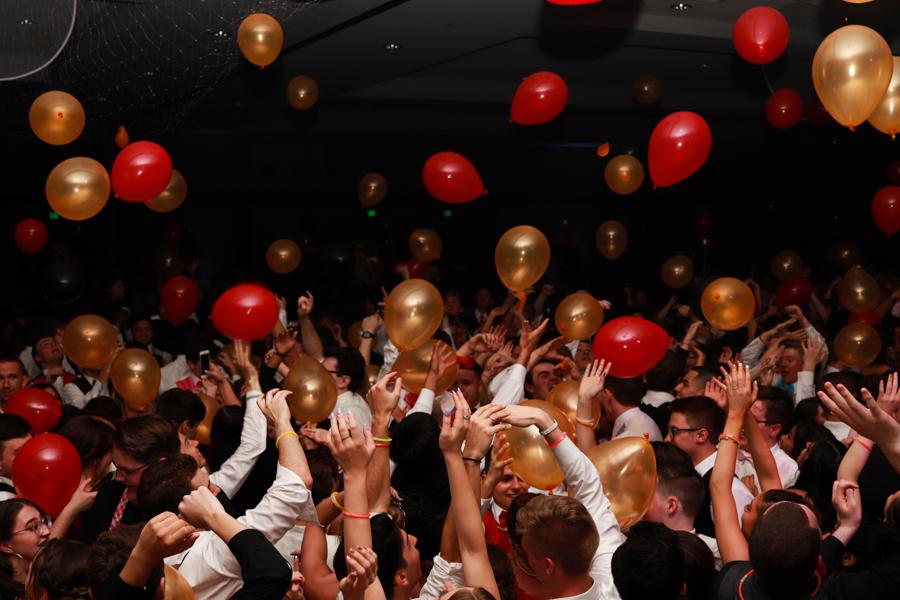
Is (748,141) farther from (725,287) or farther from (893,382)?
(893,382)

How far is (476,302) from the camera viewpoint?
26.6 ft

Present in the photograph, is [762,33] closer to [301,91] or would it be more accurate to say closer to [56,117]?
[301,91]

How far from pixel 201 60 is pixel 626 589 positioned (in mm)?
4622

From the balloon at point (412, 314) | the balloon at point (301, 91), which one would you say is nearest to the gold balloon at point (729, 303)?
the balloon at point (412, 314)

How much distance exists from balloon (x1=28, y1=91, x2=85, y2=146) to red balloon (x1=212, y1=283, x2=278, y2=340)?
1.40 metres

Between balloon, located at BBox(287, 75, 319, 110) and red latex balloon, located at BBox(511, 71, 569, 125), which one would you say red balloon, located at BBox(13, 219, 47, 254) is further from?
red latex balloon, located at BBox(511, 71, 569, 125)

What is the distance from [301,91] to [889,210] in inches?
163

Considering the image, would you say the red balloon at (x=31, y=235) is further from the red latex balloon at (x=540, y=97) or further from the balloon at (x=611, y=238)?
the balloon at (x=611, y=238)

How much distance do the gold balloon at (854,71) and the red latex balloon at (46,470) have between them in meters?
3.30

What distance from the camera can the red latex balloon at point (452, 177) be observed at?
597 cm

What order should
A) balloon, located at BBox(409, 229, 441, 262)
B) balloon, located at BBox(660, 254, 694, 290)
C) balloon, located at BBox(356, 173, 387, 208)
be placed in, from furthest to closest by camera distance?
balloon, located at BBox(356, 173, 387, 208) → balloon, located at BBox(660, 254, 694, 290) → balloon, located at BBox(409, 229, 441, 262)

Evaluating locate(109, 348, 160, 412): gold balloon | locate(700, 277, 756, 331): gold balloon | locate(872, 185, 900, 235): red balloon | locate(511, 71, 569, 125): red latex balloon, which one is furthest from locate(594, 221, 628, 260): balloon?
locate(109, 348, 160, 412): gold balloon

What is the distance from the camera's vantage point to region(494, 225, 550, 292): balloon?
4.90 meters

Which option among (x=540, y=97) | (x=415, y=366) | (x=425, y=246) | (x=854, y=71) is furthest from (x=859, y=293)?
(x=415, y=366)
